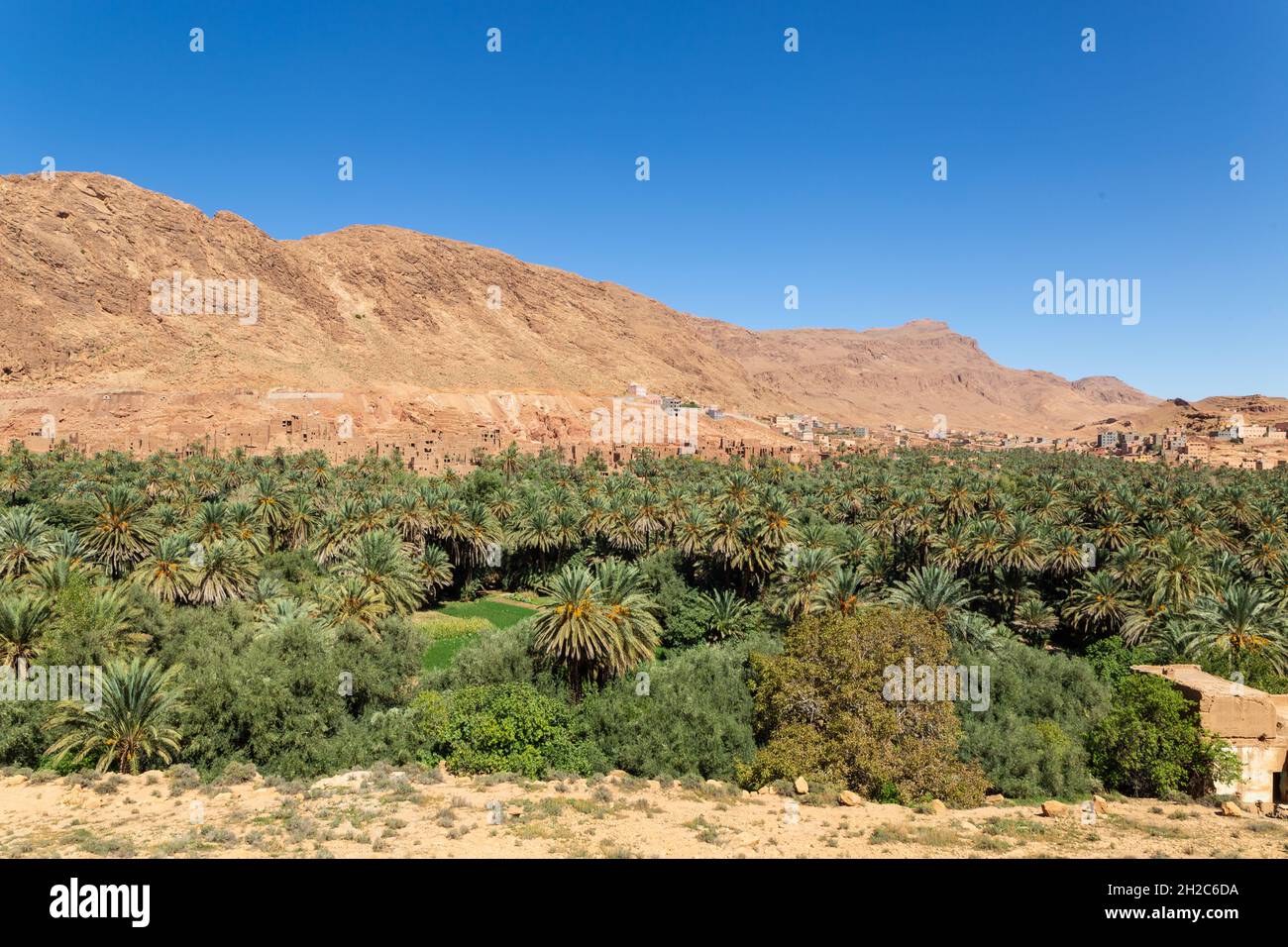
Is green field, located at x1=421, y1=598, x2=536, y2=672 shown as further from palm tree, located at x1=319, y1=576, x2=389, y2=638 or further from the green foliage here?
palm tree, located at x1=319, y1=576, x2=389, y2=638

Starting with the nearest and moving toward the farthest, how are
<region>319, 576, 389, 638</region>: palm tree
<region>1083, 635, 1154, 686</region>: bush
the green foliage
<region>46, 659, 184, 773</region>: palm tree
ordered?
<region>46, 659, 184, 773</region>: palm tree, <region>319, 576, 389, 638</region>: palm tree, <region>1083, 635, 1154, 686</region>: bush, the green foliage

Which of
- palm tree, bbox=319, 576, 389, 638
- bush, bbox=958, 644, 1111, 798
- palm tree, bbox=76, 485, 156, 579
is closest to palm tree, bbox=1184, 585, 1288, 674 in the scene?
bush, bbox=958, 644, 1111, 798

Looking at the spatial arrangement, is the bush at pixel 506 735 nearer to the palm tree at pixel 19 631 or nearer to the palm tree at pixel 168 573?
the palm tree at pixel 19 631

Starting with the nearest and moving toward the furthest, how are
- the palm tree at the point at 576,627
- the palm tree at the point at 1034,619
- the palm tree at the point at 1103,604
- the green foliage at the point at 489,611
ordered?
the palm tree at the point at 576,627, the palm tree at the point at 1103,604, the palm tree at the point at 1034,619, the green foliage at the point at 489,611

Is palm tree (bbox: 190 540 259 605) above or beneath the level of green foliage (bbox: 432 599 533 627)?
above

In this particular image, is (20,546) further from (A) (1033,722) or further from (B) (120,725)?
(A) (1033,722)

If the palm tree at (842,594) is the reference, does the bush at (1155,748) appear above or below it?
below

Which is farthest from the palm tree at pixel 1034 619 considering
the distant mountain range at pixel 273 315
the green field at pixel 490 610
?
the distant mountain range at pixel 273 315
